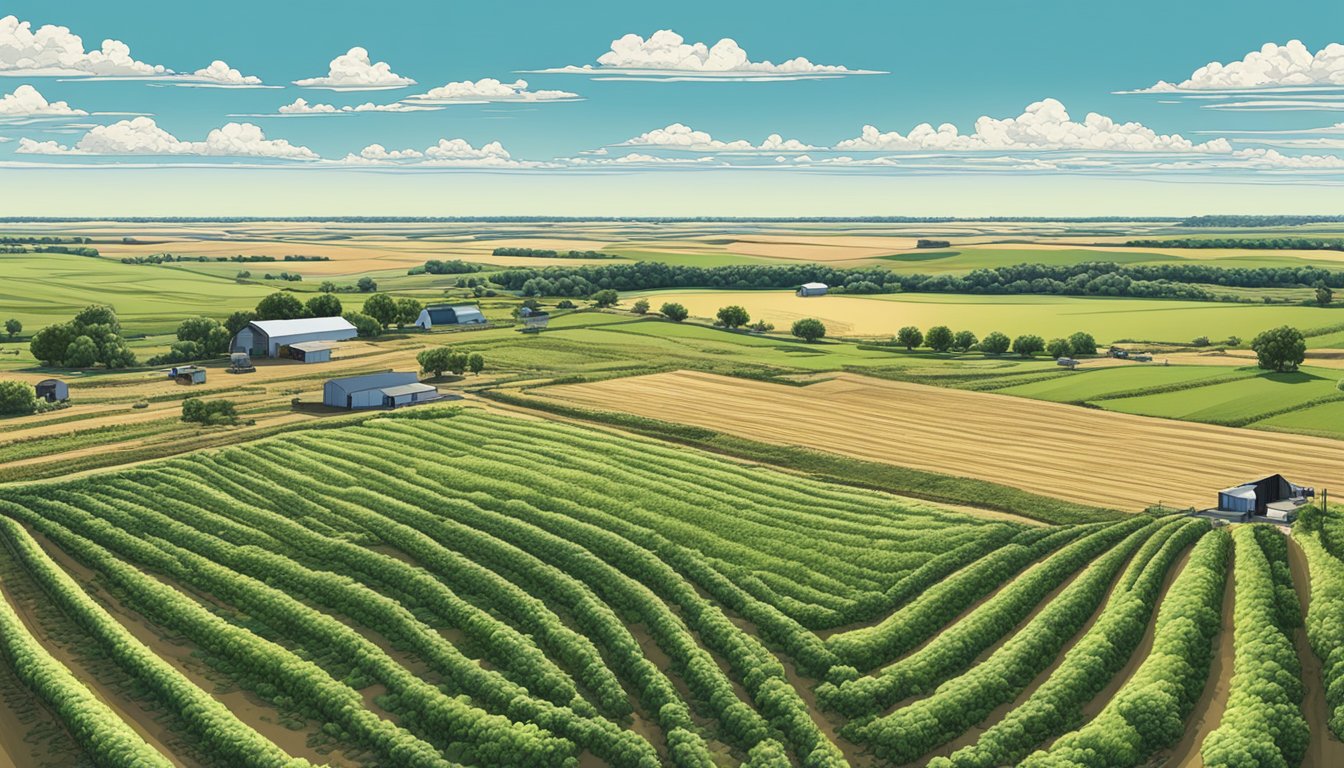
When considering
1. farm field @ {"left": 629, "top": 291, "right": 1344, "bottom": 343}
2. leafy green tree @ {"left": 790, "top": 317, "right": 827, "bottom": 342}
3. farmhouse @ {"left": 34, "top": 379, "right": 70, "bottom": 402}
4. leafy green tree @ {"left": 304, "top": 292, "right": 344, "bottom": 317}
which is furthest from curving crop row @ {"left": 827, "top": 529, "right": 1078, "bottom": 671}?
leafy green tree @ {"left": 304, "top": 292, "right": 344, "bottom": 317}

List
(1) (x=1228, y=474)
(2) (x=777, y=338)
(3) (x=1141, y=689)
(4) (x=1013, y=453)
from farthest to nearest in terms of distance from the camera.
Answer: (2) (x=777, y=338) → (4) (x=1013, y=453) → (1) (x=1228, y=474) → (3) (x=1141, y=689)

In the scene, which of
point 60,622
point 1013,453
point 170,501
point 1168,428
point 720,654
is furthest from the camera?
point 1168,428

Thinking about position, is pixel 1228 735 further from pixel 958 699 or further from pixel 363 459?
pixel 363 459

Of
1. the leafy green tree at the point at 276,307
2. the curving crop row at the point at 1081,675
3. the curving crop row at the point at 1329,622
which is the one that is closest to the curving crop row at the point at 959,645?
the curving crop row at the point at 1081,675

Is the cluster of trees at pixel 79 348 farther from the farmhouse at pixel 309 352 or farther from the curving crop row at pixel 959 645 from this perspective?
the curving crop row at pixel 959 645

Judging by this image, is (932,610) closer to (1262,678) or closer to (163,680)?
(1262,678)

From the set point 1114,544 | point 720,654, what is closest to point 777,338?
point 1114,544

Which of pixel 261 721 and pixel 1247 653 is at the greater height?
pixel 1247 653
